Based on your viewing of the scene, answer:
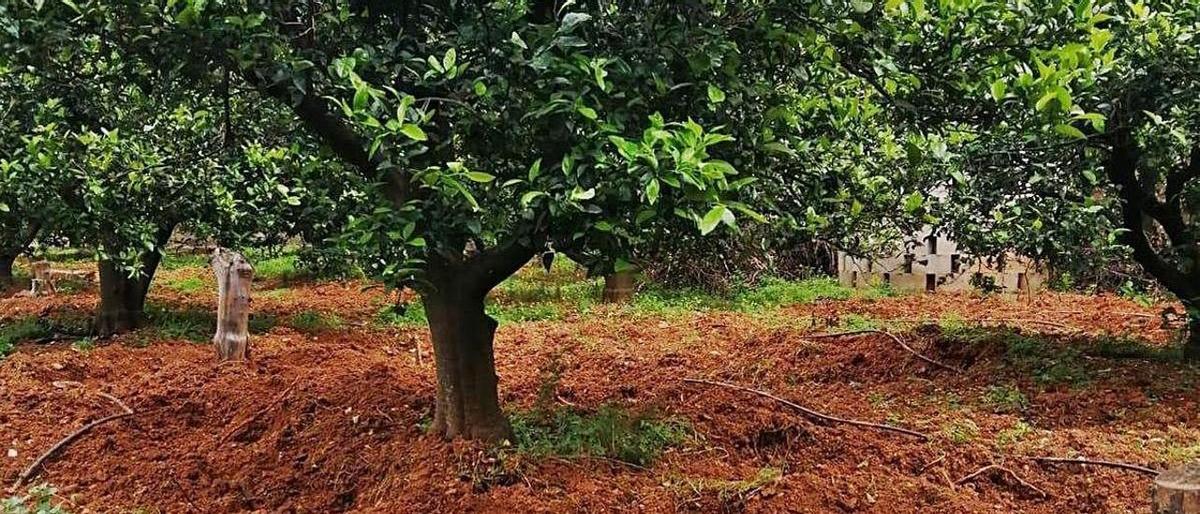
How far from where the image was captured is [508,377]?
236 inches

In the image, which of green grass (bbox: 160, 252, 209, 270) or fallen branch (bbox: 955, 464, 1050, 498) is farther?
green grass (bbox: 160, 252, 209, 270)

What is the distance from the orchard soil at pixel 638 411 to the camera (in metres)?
3.88

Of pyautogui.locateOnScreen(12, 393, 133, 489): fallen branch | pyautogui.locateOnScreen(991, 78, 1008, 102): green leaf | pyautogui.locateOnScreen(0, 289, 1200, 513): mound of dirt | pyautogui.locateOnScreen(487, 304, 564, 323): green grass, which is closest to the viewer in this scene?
pyautogui.locateOnScreen(991, 78, 1008, 102): green leaf

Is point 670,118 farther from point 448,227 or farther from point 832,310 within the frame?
point 832,310

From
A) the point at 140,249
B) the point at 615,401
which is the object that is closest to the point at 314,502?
the point at 615,401

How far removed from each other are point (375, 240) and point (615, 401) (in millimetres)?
2611

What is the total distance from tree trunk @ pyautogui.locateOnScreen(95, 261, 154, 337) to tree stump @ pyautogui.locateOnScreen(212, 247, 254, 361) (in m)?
2.14

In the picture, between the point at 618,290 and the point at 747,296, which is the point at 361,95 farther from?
the point at 747,296

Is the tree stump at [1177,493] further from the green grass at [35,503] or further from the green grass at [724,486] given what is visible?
the green grass at [35,503]

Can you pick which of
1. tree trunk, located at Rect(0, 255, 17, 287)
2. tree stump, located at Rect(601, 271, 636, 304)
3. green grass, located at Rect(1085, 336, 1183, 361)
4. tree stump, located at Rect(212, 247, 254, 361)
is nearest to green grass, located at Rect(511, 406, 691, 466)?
tree stump, located at Rect(212, 247, 254, 361)

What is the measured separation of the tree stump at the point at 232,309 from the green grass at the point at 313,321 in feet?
7.13

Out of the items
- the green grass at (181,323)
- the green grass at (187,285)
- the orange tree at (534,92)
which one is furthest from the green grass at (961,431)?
the green grass at (187,285)

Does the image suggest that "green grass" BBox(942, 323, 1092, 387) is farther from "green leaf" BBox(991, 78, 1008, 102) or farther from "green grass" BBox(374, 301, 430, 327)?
"green grass" BBox(374, 301, 430, 327)

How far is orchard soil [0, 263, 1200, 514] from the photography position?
388cm
